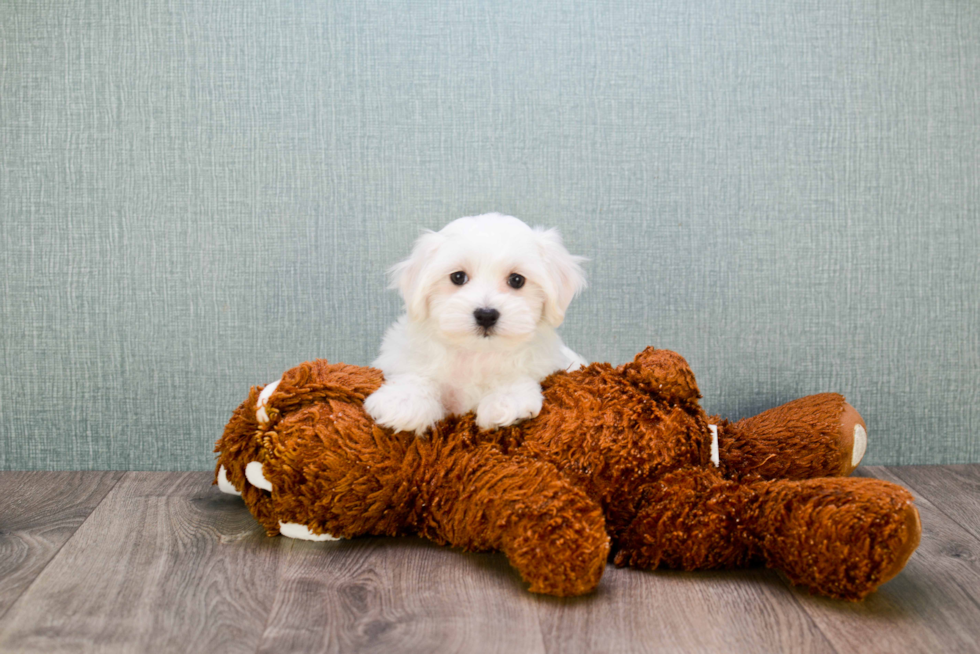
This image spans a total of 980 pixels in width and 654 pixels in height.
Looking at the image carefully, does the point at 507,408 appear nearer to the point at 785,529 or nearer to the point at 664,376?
the point at 664,376

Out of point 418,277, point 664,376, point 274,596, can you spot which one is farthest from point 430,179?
point 274,596

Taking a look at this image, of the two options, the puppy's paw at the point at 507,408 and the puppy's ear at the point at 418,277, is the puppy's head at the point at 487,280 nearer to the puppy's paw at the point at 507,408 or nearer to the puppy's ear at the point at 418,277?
the puppy's ear at the point at 418,277

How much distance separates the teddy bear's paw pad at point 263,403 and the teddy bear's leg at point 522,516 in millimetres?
308

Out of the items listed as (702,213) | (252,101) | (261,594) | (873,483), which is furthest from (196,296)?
(873,483)

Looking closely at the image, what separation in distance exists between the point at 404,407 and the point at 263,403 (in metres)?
0.27

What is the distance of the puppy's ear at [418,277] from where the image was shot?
147cm

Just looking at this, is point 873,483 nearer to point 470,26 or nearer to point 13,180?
point 470,26

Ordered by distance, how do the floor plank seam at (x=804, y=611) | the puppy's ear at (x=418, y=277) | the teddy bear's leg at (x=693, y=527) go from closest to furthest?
the floor plank seam at (x=804, y=611), the teddy bear's leg at (x=693, y=527), the puppy's ear at (x=418, y=277)

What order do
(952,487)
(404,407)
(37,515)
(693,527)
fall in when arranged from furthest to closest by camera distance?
(952,487) < (37,515) < (404,407) < (693,527)

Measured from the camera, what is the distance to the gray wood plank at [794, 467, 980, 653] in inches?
46.6

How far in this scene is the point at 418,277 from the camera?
148 centimetres

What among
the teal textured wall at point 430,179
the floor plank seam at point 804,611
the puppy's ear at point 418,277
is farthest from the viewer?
the teal textured wall at point 430,179

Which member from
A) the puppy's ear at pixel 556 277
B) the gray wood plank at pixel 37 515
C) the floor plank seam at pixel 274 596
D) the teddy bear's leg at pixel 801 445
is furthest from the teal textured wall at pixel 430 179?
the floor plank seam at pixel 274 596

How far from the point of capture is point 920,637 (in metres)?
1.20
